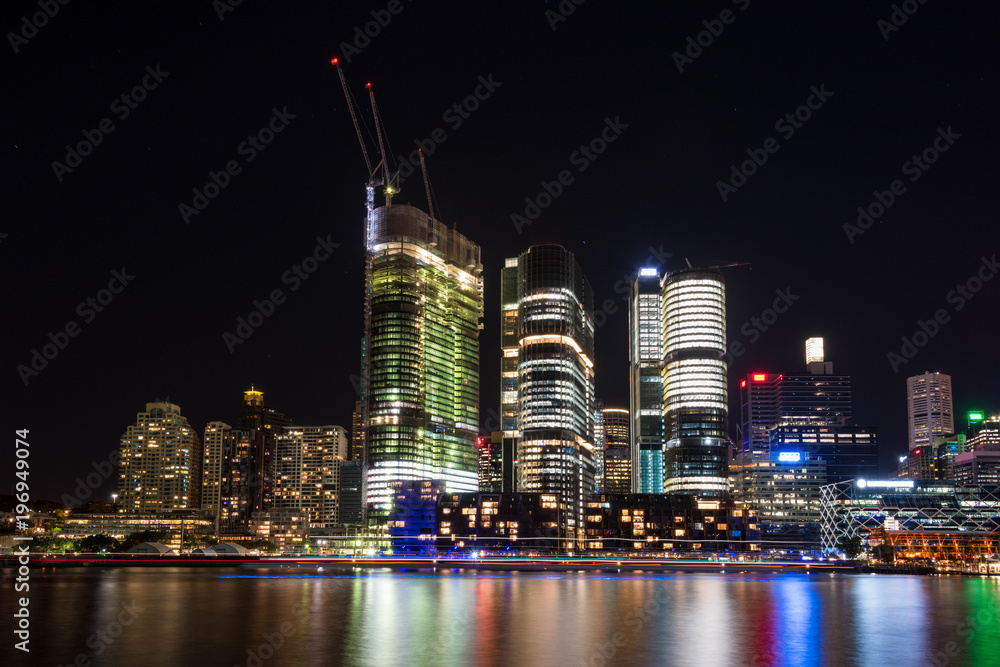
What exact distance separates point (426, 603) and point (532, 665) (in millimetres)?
43096

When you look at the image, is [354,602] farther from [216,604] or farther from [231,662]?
[231,662]

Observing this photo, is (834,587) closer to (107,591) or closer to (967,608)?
(967,608)

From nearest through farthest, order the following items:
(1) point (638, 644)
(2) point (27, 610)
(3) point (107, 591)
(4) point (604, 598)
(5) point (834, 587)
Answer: (1) point (638, 644) → (2) point (27, 610) → (4) point (604, 598) → (3) point (107, 591) → (5) point (834, 587)

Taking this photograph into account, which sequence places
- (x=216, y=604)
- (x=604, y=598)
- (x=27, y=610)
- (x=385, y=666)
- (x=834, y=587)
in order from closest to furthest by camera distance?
(x=385, y=666) < (x=27, y=610) < (x=216, y=604) < (x=604, y=598) < (x=834, y=587)

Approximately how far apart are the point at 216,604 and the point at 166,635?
26.7 m

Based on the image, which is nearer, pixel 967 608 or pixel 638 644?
pixel 638 644

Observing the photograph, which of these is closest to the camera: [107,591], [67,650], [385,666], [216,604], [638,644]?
[385,666]

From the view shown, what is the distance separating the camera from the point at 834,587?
5423 inches

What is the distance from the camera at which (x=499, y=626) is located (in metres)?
75.6

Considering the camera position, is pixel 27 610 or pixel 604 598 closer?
pixel 27 610

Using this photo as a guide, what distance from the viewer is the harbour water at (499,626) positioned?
60.3m

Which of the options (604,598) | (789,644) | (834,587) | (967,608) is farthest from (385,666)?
(834,587)

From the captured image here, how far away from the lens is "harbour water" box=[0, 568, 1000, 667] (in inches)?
2376

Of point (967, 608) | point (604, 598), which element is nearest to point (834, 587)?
point (967, 608)
